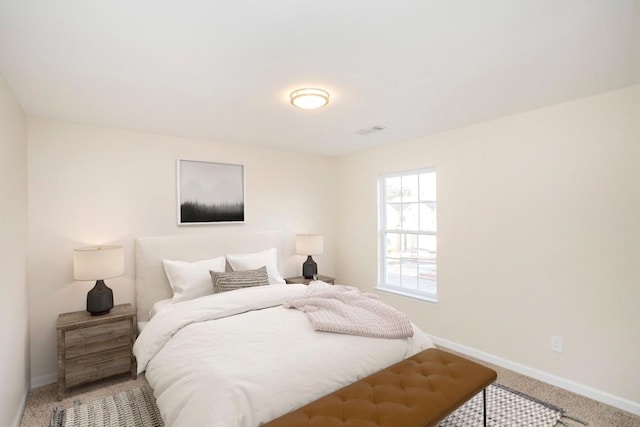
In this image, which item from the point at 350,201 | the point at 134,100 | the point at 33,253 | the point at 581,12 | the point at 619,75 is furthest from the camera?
the point at 350,201

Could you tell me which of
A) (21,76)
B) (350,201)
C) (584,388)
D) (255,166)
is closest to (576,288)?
(584,388)

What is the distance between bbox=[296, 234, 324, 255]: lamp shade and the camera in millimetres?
4199

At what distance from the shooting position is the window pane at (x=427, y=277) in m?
3.74

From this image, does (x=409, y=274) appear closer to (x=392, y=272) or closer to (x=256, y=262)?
(x=392, y=272)

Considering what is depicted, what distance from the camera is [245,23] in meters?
1.51

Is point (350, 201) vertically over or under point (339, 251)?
over

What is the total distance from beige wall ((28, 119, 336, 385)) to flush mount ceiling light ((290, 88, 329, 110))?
1.80 m

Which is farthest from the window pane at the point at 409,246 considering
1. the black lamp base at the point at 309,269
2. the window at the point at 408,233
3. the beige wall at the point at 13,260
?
the beige wall at the point at 13,260

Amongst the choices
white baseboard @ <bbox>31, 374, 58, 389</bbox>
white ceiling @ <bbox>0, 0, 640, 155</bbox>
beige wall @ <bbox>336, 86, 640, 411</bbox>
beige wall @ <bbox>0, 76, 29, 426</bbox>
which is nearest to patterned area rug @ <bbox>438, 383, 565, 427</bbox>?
beige wall @ <bbox>336, 86, 640, 411</bbox>

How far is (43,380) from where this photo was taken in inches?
110

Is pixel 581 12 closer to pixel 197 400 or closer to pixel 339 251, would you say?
pixel 197 400

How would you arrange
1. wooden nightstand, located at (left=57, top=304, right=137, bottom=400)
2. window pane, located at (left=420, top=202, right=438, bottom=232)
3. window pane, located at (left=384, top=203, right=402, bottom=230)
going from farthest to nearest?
window pane, located at (left=384, top=203, right=402, bottom=230) → window pane, located at (left=420, top=202, right=438, bottom=232) → wooden nightstand, located at (left=57, top=304, right=137, bottom=400)

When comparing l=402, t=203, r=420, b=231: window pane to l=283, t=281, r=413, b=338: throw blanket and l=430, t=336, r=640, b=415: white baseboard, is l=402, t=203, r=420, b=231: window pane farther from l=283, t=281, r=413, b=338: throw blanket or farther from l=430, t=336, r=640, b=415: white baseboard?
l=283, t=281, r=413, b=338: throw blanket

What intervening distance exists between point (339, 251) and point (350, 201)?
79 cm
